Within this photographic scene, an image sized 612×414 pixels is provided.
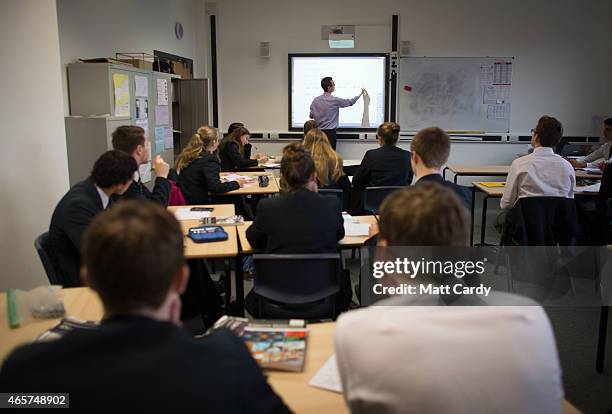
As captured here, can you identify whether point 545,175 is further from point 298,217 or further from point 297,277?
point 297,277

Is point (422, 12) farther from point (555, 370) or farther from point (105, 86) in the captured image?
point (555, 370)

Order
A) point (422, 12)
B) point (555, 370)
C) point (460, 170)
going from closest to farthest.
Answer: point (555, 370), point (460, 170), point (422, 12)

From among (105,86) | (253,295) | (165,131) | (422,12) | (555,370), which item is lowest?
(253,295)

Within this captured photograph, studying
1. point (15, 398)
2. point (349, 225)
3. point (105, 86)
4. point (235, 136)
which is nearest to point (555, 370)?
point (15, 398)

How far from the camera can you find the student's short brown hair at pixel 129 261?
1.08 meters

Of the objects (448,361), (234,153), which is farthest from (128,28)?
(448,361)

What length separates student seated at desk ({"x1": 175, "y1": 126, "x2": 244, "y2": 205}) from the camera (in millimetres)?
4848

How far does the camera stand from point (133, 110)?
558cm

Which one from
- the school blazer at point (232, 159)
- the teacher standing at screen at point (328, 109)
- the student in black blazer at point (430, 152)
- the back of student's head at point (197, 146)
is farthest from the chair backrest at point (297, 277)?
the teacher standing at screen at point (328, 109)

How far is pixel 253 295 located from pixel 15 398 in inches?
79.6

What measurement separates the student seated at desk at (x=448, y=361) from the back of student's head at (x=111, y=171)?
2.05 m

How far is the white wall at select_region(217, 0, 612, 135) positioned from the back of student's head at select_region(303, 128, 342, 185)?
14.2 feet

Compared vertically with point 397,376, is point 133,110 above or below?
above

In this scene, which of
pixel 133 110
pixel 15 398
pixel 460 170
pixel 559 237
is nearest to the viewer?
pixel 15 398
